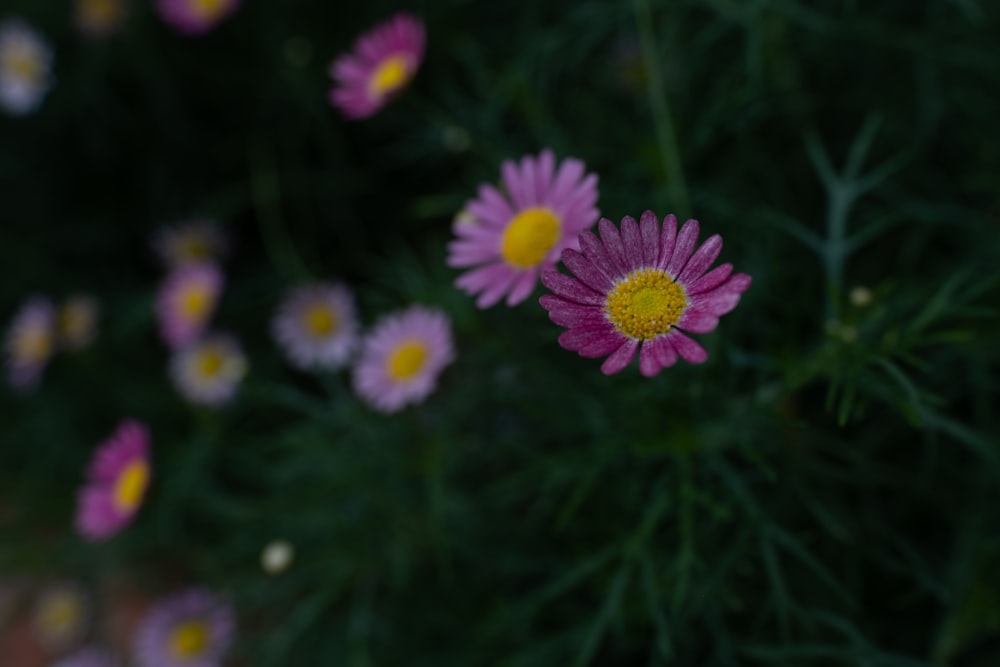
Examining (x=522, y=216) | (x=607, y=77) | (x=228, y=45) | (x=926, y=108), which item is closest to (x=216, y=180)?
(x=228, y=45)

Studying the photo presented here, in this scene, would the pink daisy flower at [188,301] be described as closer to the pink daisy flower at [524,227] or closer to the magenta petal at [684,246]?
the pink daisy flower at [524,227]

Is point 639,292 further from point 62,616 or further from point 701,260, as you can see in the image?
point 62,616

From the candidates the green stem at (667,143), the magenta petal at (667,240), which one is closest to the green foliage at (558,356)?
the green stem at (667,143)

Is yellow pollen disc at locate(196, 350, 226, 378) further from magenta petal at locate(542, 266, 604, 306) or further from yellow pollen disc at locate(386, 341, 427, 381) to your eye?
magenta petal at locate(542, 266, 604, 306)

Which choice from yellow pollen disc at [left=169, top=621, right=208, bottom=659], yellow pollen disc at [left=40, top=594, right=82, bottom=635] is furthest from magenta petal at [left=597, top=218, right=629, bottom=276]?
yellow pollen disc at [left=40, top=594, right=82, bottom=635]

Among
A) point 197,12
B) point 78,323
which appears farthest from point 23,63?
point 78,323

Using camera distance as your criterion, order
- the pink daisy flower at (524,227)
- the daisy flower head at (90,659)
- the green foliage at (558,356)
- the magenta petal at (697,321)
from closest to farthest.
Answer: the magenta petal at (697,321), the pink daisy flower at (524,227), the green foliage at (558,356), the daisy flower head at (90,659)

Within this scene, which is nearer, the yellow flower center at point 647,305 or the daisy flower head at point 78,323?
the yellow flower center at point 647,305
